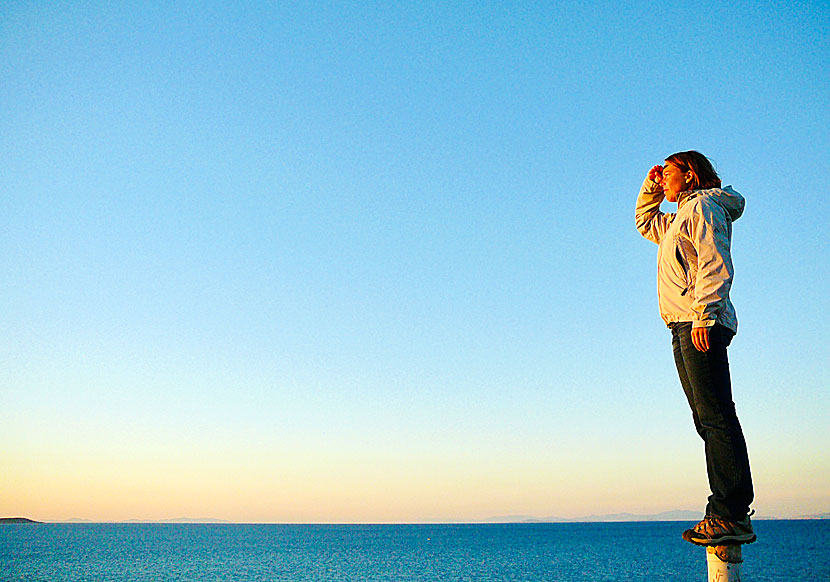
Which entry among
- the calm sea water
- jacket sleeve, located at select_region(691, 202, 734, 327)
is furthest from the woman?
the calm sea water

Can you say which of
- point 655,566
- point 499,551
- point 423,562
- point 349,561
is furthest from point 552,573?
point 499,551

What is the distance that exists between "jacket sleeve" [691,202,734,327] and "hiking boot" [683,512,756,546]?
44.9 inches

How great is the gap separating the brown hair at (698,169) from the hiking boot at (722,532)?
219 centimetres

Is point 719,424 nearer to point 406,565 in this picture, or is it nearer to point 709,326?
point 709,326

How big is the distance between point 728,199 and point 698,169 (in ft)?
1.42

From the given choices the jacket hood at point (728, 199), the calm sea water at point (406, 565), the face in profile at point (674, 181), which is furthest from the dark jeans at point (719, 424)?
the calm sea water at point (406, 565)

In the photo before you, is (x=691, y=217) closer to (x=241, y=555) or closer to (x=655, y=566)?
(x=655, y=566)

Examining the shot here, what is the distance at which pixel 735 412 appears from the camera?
13.7ft

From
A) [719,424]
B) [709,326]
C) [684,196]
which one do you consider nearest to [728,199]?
[684,196]

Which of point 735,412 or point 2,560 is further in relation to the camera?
point 2,560

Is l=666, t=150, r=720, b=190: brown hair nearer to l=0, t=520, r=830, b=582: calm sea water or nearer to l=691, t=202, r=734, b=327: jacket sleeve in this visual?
l=691, t=202, r=734, b=327: jacket sleeve

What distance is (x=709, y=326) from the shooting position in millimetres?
4133

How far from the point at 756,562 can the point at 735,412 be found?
11051 cm

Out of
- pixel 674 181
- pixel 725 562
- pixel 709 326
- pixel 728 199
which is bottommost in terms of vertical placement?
pixel 725 562
